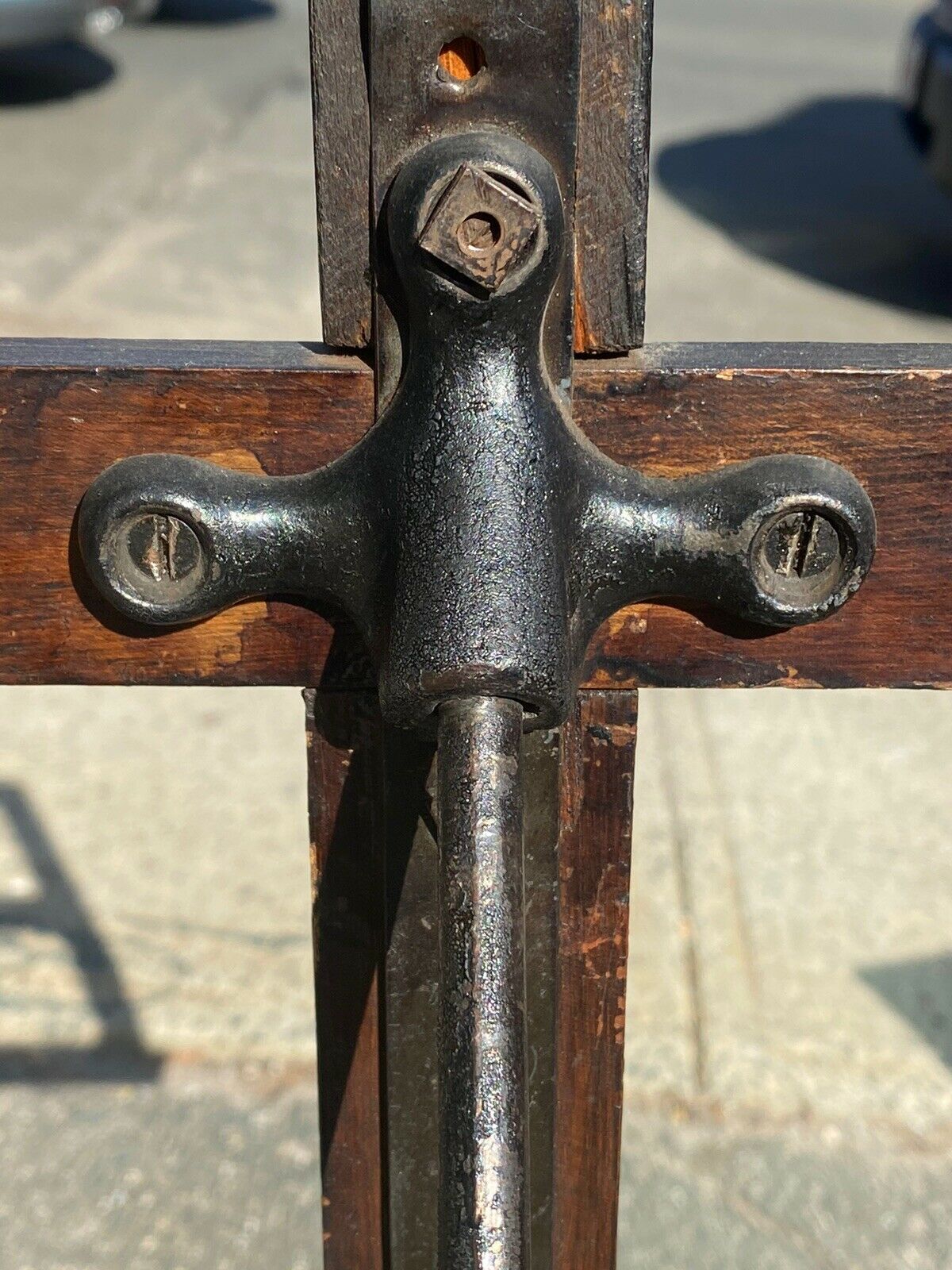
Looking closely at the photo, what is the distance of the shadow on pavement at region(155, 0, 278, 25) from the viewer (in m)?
9.97

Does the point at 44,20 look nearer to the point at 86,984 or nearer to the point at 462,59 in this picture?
the point at 86,984

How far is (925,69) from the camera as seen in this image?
19.1 feet

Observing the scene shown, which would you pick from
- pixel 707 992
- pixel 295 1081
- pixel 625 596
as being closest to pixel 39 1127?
pixel 295 1081

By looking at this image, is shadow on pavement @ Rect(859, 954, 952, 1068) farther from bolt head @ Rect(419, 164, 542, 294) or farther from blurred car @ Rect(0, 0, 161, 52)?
blurred car @ Rect(0, 0, 161, 52)

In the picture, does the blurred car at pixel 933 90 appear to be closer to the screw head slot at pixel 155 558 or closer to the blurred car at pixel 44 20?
the blurred car at pixel 44 20

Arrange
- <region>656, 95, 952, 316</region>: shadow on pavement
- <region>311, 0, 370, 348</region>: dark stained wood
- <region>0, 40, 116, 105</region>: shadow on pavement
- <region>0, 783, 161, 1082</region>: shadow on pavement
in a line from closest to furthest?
<region>311, 0, 370, 348</region>: dark stained wood < <region>0, 783, 161, 1082</region>: shadow on pavement < <region>656, 95, 952, 316</region>: shadow on pavement < <region>0, 40, 116, 105</region>: shadow on pavement

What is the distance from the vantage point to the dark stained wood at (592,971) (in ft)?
2.74

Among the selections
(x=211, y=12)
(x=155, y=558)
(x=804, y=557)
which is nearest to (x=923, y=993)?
(x=804, y=557)

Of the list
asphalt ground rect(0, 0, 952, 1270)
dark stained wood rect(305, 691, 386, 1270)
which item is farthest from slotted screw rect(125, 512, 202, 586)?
asphalt ground rect(0, 0, 952, 1270)

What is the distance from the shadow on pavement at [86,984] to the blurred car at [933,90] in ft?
14.5

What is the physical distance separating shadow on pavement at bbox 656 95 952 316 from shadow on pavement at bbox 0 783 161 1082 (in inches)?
166

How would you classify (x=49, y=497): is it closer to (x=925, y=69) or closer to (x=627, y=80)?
(x=627, y=80)

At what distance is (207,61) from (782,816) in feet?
24.3

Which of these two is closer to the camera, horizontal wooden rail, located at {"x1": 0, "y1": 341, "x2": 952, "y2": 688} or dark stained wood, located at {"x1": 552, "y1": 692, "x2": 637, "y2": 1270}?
horizontal wooden rail, located at {"x1": 0, "y1": 341, "x2": 952, "y2": 688}
